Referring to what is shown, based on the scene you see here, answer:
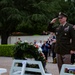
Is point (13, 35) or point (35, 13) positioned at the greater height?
point (35, 13)

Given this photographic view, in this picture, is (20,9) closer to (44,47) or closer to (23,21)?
(23,21)

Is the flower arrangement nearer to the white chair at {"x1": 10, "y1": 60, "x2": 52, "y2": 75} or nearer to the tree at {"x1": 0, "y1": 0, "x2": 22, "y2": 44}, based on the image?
the white chair at {"x1": 10, "y1": 60, "x2": 52, "y2": 75}

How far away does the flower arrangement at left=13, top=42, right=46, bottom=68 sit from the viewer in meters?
6.68

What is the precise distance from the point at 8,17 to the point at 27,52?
2654 cm

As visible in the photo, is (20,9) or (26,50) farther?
(20,9)

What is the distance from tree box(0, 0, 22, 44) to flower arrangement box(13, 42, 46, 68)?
25481mm

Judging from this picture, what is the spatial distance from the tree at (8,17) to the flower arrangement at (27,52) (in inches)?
1003

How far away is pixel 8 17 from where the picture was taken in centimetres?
3309

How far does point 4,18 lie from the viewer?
33.7 m

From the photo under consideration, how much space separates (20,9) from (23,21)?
224 centimetres

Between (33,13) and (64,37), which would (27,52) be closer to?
(64,37)

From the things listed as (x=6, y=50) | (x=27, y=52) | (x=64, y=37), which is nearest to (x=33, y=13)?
(x=6, y=50)

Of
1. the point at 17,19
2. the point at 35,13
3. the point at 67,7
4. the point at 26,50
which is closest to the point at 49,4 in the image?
the point at 35,13

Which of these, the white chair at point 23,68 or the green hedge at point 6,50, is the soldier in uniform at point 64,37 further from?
the green hedge at point 6,50
